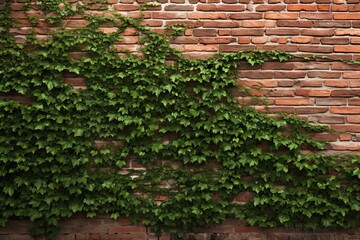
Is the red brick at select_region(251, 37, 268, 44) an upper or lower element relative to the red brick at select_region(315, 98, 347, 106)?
upper

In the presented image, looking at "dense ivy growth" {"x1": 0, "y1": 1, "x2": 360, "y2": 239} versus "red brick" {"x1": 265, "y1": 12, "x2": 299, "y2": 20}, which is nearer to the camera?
"dense ivy growth" {"x1": 0, "y1": 1, "x2": 360, "y2": 239}

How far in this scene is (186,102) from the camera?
370 cm

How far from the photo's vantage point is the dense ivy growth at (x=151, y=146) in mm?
3625

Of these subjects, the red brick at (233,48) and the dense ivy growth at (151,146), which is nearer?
the dense ivy growth at (151,146)

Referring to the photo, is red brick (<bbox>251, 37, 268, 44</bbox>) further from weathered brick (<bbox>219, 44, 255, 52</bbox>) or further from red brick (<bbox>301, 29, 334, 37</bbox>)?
red brick (<bbox>301, 29, 334, 37</bbox>)

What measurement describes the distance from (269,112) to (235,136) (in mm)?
424

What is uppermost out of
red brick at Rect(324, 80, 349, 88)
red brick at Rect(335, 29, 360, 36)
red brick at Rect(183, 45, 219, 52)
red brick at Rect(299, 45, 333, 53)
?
red brick at Rect(335, 29, 360, 36)

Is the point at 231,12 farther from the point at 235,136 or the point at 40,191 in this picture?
the point at 40,191

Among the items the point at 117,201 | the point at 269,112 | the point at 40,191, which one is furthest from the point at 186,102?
the point at 40,191

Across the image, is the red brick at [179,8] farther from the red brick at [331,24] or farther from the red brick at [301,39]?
the red brick at [331,24]

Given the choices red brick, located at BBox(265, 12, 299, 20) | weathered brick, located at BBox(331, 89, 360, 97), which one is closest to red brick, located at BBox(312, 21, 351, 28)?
red brick, located at BBox(265, 12, 299, 20)

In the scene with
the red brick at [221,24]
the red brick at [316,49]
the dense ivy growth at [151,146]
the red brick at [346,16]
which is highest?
the red brick at [346,16]

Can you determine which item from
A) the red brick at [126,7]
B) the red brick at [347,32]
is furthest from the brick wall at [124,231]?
the red brick at [126,7]

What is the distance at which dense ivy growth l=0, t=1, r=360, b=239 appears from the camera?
3.62 metres
